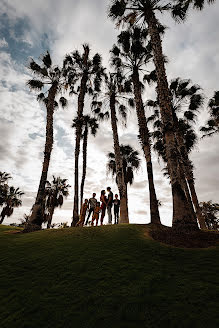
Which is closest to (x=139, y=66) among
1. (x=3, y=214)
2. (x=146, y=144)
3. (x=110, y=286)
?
(x=146, y=144)

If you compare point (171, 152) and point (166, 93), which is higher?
point (166, 93)

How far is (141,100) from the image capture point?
13289 mm

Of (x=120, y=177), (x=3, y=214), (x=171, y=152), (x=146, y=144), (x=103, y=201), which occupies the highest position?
(x=3, y=214)

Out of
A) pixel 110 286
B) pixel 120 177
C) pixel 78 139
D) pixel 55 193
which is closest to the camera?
pixel 110 286

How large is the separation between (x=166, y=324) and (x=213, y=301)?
2.95ft

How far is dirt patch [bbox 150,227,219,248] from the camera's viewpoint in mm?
5305

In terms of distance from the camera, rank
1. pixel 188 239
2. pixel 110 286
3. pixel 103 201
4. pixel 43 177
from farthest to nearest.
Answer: pixel 43 177 < pixel 103 201 < pixel 188 239 < pixel 110 286

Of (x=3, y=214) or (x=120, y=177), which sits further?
(x=3, y=214)

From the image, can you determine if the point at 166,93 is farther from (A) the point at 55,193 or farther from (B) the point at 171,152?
(A) the point at 55,193

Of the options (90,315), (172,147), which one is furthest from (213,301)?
(172,147)

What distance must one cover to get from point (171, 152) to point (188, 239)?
3.61m

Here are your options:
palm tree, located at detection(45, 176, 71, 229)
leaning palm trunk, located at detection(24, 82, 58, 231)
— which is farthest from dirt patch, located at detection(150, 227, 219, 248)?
palm tree, located at detection(45, 176, 71, 229)

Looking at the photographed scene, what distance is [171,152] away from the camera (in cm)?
786

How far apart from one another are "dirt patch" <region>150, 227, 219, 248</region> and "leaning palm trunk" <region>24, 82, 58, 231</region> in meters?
7.63
